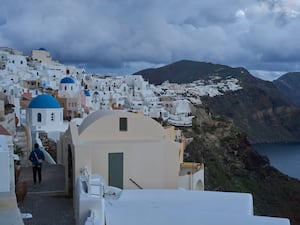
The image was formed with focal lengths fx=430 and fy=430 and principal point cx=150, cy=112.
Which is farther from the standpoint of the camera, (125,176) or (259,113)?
(259,113)

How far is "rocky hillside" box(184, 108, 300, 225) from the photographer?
3094 centimetres

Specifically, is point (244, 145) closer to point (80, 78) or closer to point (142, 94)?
point (142, 94)

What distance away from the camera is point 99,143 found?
9703 millimetres

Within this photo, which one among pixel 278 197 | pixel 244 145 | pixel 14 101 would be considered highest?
pixel 14 101

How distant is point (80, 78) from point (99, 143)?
47.1 m

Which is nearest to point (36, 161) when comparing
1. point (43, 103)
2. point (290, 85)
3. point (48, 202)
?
point (48, 202)

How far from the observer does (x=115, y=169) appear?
985 cm

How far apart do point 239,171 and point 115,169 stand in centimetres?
2815

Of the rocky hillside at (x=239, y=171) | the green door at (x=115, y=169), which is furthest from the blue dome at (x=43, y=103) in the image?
the green door at (x=115, y=169)

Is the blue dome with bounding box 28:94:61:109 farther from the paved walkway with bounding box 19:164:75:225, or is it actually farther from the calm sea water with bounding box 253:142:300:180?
the calm sea water with bounding box 253:142:300:180

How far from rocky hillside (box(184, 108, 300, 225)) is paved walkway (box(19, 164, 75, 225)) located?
18.4m

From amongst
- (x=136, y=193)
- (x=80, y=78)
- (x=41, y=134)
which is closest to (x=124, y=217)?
(x=136, y=193)

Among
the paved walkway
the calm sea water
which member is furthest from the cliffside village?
the calm sea water

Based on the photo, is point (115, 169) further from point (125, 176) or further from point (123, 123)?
point (123, 123)
